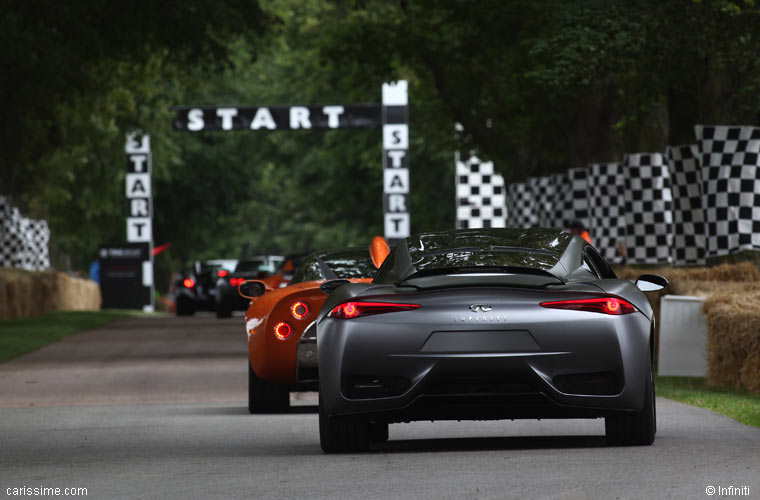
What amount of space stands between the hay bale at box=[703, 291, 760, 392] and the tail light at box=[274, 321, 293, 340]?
4056mm

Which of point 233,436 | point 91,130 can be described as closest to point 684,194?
point 233,436

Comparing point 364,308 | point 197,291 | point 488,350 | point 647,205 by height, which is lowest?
point 197,291

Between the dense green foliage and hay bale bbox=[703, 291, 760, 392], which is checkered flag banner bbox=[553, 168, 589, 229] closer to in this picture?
the dense green foliage

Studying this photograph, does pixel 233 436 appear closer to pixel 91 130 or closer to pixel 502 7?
pixel 502 7

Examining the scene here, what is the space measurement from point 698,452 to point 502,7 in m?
21.3

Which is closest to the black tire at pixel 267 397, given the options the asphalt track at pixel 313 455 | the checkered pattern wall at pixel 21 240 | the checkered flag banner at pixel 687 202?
the asphalt track at pixel 313 455

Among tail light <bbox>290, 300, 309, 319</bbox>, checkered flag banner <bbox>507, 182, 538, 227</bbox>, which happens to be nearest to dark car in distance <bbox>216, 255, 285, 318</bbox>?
checkered flag banner <bbox>507, 182, 538, 227</bbox>

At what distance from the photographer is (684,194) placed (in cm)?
2480

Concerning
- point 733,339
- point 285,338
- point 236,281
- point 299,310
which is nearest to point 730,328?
point 733,339

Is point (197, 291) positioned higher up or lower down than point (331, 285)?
lower down

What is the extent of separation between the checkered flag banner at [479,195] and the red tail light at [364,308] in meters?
38.5

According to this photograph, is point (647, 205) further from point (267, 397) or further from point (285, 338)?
point (285, 338)

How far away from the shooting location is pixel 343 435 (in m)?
10.7

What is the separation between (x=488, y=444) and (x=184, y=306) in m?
35.8
